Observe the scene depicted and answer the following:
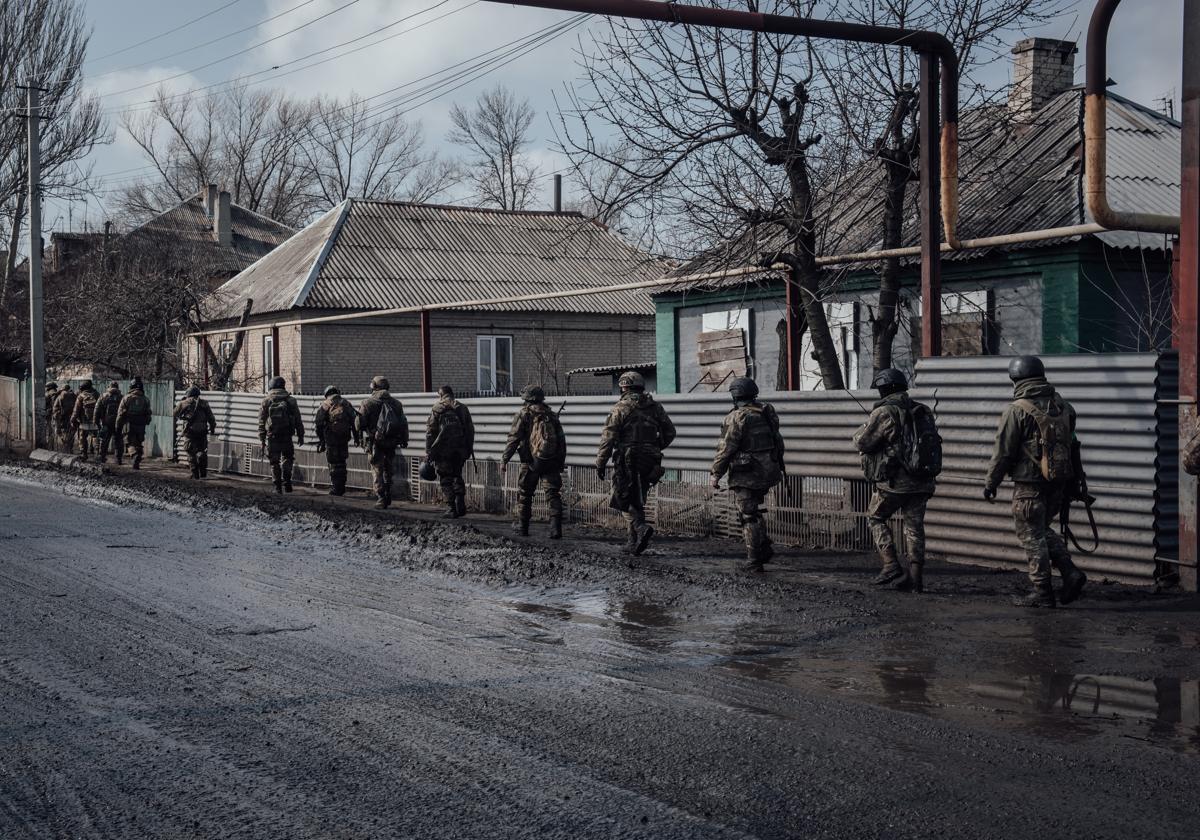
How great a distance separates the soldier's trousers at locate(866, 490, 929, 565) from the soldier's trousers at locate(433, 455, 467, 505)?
267 inches

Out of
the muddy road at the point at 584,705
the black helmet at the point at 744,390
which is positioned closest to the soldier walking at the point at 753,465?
the black helmet at the point at 744,390

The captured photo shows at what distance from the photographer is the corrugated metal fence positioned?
341 inches

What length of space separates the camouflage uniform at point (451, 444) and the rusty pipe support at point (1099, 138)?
8147 millimetres

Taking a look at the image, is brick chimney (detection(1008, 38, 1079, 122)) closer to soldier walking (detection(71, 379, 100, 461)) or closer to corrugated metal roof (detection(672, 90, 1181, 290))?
corrugated metal roof (detection(672, 90, 1181, 290))

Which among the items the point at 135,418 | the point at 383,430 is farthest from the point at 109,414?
the point at 383,430

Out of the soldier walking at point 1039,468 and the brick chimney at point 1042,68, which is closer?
the soldier walking at point 1039,468

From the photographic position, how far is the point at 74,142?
4256 centimetres

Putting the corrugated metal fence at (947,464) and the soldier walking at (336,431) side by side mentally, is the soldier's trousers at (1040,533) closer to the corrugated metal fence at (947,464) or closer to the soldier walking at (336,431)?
the corrugated metal fence at (947,464)

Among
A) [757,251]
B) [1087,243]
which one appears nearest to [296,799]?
[757,251]

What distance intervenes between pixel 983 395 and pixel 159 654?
6.55 m

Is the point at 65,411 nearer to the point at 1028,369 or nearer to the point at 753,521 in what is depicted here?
the point at 753,521

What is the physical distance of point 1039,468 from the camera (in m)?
8.12

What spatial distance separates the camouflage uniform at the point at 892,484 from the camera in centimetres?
898

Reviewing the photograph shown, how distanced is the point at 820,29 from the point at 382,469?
9012 millimetres
